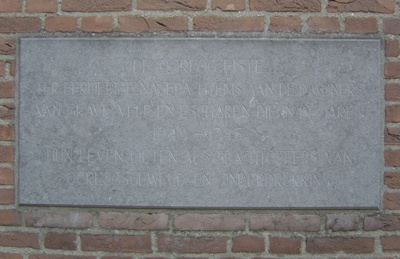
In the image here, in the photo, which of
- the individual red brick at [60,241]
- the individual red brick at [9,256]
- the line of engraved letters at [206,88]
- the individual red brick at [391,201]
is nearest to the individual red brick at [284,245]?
the individual red brick at [391,201]

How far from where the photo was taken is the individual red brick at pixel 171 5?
2092mm

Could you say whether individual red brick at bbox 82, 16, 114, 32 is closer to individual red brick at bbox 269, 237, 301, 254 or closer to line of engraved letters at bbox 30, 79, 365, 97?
line of engraved letters at bbox 30, 79, 365, 97

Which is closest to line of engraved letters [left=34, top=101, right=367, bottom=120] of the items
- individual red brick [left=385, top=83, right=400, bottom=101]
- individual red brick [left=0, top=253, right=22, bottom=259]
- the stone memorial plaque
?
the stone memorial plaque

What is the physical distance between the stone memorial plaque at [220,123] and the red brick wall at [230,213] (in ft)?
0.18

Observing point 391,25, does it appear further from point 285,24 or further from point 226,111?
point 226,111

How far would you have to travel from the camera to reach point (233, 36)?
2078mm

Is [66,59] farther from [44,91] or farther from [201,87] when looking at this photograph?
[201,87]

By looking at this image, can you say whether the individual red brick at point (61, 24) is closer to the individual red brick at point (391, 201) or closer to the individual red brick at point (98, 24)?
the individual red brick at point (98, 24)

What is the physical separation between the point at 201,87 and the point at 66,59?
0.66 metres

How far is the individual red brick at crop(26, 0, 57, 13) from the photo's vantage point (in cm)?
212

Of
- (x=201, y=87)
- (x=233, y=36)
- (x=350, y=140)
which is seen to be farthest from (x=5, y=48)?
(x=350, y=140)

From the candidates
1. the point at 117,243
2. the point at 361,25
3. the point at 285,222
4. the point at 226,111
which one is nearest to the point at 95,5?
the point at 226,111

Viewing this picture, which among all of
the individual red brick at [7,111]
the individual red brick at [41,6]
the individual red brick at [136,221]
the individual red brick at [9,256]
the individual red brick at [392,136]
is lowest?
the individual red brick at [9,256]

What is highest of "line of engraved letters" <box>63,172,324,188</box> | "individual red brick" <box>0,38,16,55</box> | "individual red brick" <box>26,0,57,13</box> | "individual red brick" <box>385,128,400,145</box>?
"individual red brick" <box>26,0,57,13</box>
